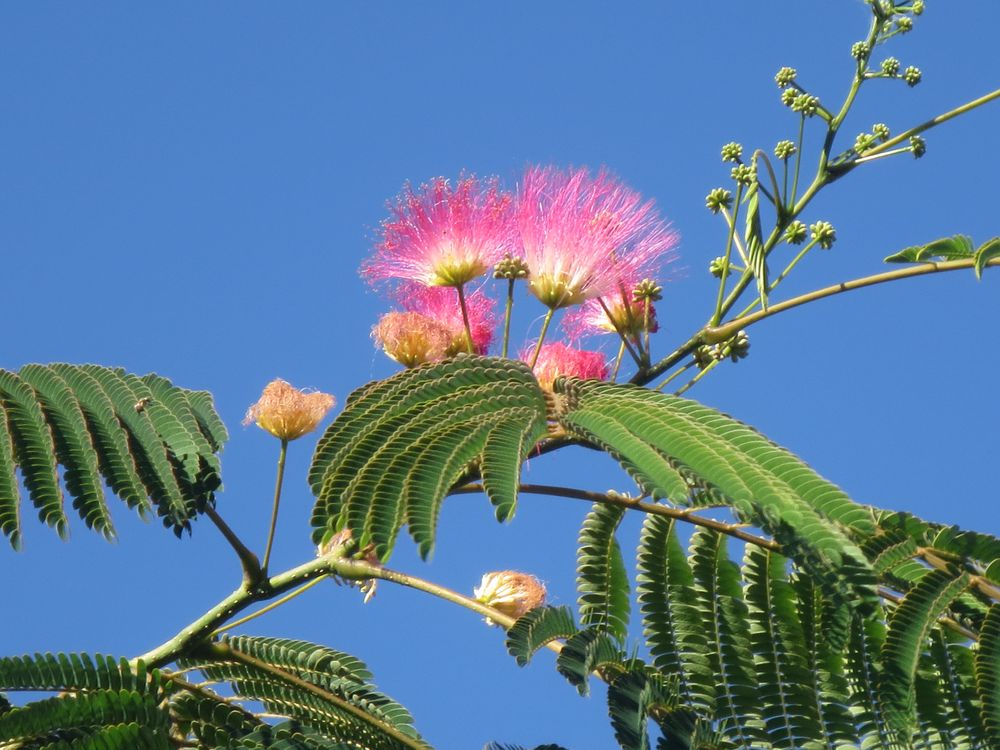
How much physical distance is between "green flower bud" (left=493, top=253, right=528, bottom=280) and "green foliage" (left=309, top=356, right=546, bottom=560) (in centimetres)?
55

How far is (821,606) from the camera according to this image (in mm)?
2609

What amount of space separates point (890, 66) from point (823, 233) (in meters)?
0.63

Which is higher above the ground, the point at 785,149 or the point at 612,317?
the point at 785,149

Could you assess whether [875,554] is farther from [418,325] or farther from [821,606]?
[418,325]

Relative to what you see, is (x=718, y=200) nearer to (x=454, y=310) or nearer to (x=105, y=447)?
(x=454, y=310)

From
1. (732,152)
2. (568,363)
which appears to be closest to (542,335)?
(568,363)

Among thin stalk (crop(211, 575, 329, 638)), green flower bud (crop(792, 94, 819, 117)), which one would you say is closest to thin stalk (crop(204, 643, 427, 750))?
thin stalk (crop(211, 575, 329, 638))

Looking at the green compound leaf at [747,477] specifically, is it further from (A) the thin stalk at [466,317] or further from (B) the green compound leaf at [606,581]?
(A) the thin stalk at [466,317]

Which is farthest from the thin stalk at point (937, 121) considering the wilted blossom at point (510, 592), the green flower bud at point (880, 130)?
the wilted blossom at point (510, 592)

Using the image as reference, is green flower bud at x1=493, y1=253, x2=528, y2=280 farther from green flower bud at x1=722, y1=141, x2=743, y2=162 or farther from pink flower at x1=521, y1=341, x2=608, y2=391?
green flower bud at x1=722, y1=141, x2=743, y2=162

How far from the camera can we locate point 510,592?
324 cm

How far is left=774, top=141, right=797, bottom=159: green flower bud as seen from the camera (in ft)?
10.8

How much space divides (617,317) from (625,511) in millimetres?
443

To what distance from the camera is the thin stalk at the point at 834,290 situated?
111 inches
